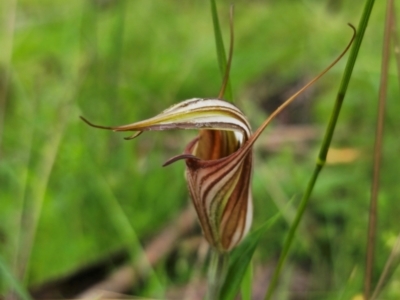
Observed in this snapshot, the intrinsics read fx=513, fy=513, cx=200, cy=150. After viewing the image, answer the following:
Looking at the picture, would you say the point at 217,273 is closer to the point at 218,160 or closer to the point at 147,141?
the point at 218,160

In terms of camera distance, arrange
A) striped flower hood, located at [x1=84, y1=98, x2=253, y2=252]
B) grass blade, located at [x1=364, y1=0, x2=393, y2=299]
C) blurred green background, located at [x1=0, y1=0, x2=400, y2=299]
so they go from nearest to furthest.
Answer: striped flower hood, located at [x1=84, y1=98, x2=253, y2=252]
grass blade, located at [x1=364, y1=0, x2=393, y2=299]
blurred green background, located at [x1=0, y1=0, x2=400, y2=299]

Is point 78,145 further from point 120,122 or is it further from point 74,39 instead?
point 74,39

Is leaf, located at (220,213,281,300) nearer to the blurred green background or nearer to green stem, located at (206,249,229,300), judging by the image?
green stem, located at (206,249,229,300)

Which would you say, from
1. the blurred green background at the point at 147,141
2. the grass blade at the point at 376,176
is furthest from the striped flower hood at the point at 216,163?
the blurred green background at the point at 147,141

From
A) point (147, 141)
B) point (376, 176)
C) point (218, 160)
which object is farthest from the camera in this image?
point (147, 141)

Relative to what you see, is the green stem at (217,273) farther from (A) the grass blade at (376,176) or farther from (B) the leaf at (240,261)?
(A) the grass blade at (376,176)

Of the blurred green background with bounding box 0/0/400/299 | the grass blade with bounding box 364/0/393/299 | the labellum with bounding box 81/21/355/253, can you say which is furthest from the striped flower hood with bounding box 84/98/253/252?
the blurred green background with bounding box 0/0/400/299

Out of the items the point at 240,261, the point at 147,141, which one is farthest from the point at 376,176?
the point at 147,141
